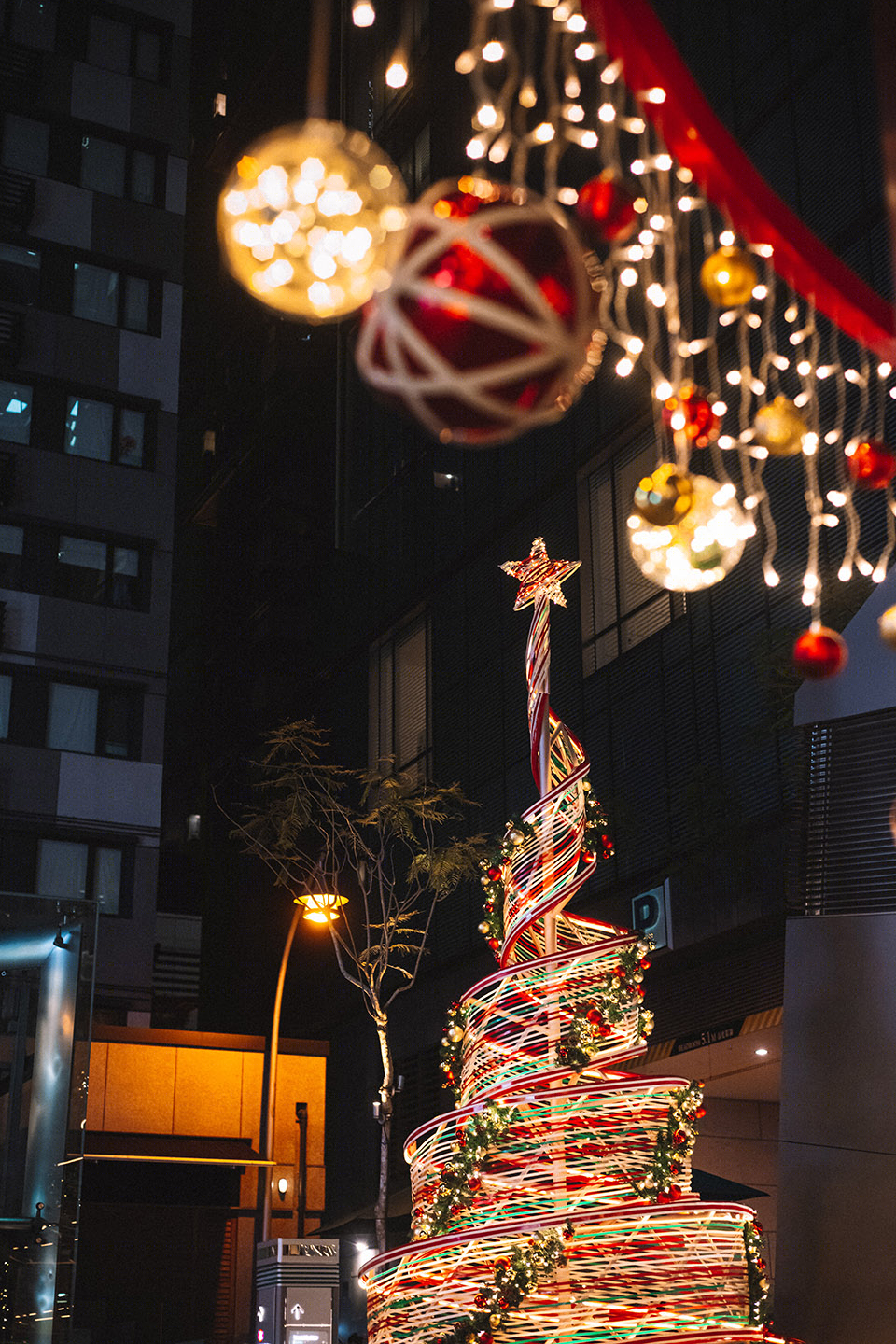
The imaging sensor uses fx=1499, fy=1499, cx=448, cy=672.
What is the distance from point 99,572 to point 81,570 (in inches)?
13.4

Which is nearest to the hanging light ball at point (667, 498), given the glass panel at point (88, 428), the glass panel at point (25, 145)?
the glass panel at point (88, 428)

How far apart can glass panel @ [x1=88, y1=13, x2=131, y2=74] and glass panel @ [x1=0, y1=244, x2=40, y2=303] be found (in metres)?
4.89

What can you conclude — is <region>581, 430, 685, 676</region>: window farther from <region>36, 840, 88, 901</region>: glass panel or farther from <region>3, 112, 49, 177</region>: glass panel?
<region>3, 112, 49, 177</region>: glass panel

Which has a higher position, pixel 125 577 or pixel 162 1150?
pixel 125 577

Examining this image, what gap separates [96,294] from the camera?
30.2 metres

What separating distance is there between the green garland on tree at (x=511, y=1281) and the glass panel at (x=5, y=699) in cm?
2082

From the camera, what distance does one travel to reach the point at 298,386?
1308 inches

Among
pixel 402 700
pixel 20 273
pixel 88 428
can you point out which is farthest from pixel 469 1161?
pixel 20 273

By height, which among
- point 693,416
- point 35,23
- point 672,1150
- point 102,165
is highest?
point 35,23

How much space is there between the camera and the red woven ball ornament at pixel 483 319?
326cm

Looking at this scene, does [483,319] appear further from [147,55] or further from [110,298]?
[147,55]

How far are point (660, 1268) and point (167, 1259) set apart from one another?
20317mm

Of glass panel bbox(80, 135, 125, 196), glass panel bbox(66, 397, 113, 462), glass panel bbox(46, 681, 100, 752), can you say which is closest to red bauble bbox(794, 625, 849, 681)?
glass panel bbox(46, 681, 100, 752)

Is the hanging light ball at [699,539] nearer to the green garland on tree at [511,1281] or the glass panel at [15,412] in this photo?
the green garland on tree at [511,1281]
